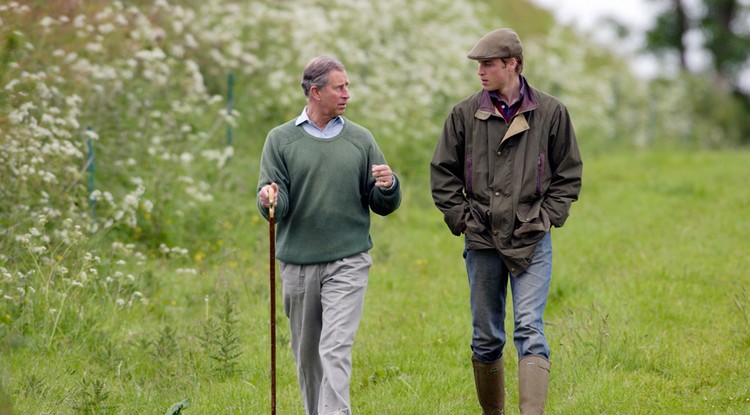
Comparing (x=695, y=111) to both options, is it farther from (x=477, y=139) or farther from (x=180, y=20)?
(x=477, y=139)

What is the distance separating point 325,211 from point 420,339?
237 centimetres

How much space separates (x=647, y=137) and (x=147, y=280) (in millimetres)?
19173

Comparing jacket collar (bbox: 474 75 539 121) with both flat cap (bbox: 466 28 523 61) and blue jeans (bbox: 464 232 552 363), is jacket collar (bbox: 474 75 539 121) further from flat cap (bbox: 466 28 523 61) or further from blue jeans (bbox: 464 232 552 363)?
blue jeans (bbox: 464 232 552 363)

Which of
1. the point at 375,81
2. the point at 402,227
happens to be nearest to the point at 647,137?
the point at 375,81

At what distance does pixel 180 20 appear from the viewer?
492 inches

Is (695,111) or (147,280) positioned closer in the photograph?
(147,280)

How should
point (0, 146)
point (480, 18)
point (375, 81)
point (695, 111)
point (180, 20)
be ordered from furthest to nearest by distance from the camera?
1. point (695, 111)
2. point (480, 18)
3. point (375, 81)
4. point (180, 20)
5. point (0, 146)

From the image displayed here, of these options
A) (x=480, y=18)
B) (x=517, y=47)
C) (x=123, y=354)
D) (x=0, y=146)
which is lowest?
(x=123, y=354)

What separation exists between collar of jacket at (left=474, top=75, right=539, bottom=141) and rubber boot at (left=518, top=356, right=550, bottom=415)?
1.18m

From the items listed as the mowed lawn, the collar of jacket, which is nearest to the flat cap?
the collar of jacket

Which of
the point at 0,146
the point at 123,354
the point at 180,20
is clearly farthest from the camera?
the point at 180,20

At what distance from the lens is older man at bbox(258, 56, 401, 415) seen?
5.12 meters

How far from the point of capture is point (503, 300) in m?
5.50

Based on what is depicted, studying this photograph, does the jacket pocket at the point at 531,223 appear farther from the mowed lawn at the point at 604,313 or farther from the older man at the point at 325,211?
the mowed lawn at the point at 604,313
